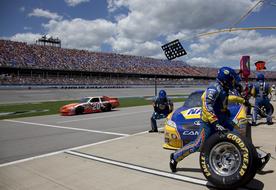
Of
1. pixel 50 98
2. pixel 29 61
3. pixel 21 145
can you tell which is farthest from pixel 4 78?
pixel 21 145

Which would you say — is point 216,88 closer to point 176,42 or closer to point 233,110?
point 233,110

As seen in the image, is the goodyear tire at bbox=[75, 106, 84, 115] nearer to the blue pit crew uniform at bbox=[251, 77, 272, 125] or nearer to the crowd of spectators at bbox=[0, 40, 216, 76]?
the blue pit crew uniform at bbox=[251, 77, 272, 125]

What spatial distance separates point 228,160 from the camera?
400 centimetres

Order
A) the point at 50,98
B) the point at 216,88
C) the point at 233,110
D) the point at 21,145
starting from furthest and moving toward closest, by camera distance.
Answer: the point at 50,98
the point at 21,145
the point at 233,110
the point at 216,88

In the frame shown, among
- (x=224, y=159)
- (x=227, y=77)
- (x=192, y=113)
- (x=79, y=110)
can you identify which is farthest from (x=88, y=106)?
(x=224, y=159)

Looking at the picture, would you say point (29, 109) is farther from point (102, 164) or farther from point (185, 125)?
point (185, 125)

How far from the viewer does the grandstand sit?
139 ft

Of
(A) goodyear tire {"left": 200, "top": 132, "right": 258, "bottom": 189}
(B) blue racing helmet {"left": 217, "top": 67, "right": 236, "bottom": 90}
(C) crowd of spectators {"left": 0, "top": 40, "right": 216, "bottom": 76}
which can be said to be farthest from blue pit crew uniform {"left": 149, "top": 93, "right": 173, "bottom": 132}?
(C) crowd of spectators {"left": 0, "top": 40, "right": 216, "bottom": 76}

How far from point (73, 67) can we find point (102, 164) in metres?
47.8

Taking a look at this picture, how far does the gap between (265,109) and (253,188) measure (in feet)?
20.9

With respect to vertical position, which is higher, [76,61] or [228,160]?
[76,61]

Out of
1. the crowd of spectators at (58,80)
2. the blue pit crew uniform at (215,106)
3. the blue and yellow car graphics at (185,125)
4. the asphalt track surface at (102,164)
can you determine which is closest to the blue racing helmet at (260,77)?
the asphalt track surface at (102,164)

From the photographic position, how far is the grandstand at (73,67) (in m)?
42.4

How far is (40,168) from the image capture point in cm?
552
